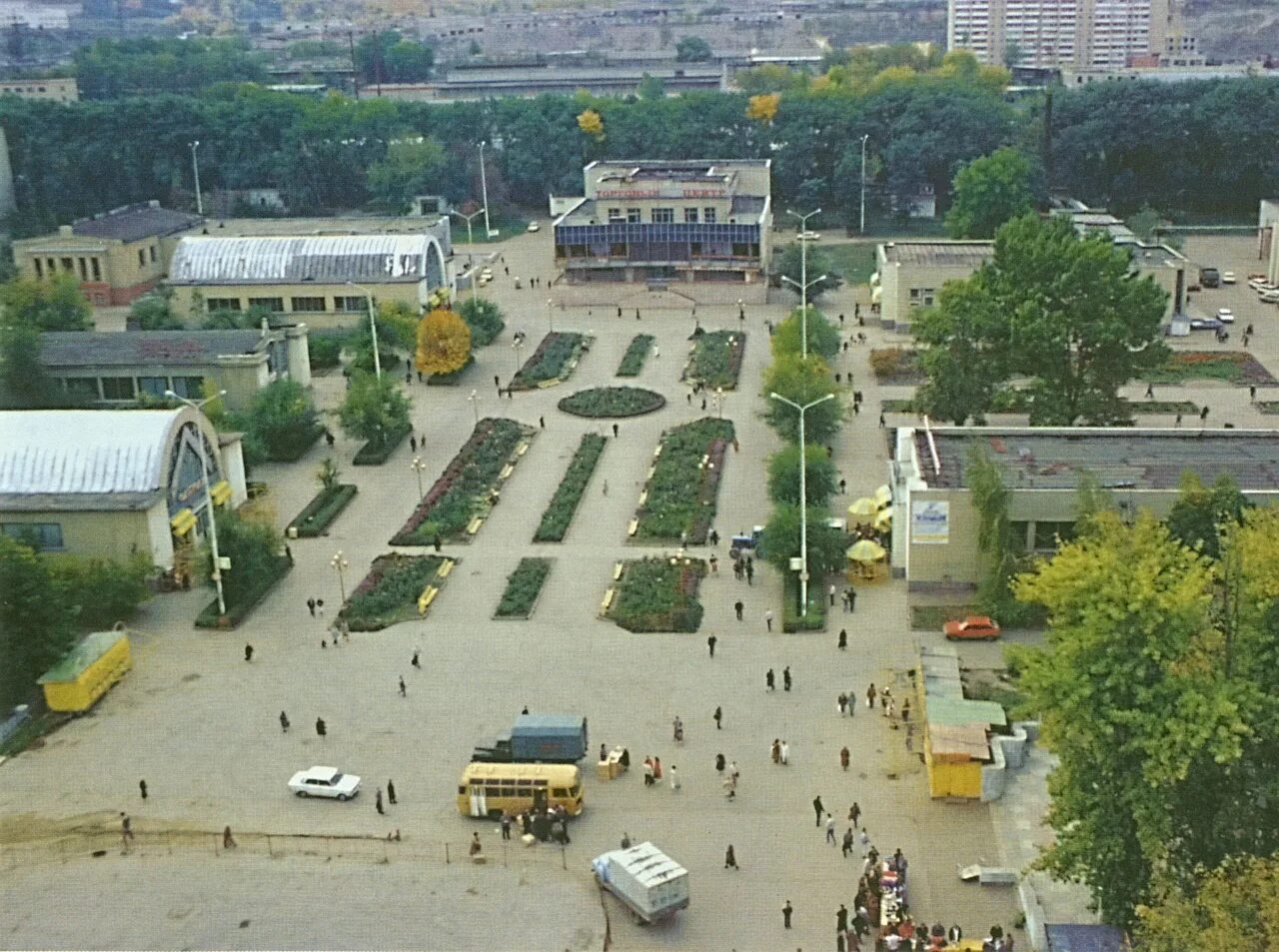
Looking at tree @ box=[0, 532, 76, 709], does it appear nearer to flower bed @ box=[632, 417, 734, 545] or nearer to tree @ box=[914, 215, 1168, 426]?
flower bed @ box=[632, 417, 734, 545]

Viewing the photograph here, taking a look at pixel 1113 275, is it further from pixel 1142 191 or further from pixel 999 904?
pixel 1142 191

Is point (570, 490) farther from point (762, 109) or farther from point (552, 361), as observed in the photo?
point (762, 109)

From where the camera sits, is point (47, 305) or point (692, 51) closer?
point (47, 305)

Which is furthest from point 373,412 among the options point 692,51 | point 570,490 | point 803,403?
point 692,51

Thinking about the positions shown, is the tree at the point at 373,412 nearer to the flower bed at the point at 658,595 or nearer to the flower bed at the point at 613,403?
the flower bed at the point at 613,403

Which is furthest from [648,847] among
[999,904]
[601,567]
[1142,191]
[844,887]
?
[1142,191]
